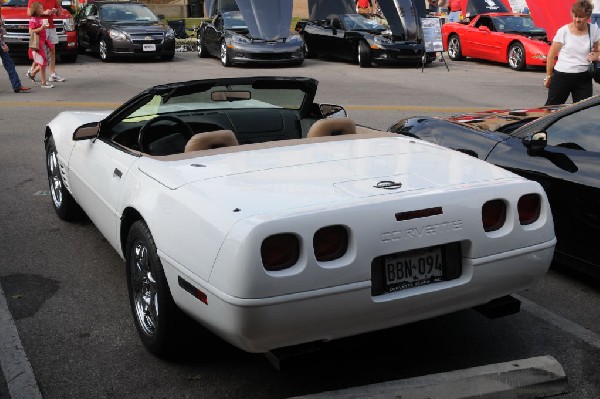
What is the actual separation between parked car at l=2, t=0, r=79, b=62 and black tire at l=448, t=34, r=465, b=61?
10327 millimetres

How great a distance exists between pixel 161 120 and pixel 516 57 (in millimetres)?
16573

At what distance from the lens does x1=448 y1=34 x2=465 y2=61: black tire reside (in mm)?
22328

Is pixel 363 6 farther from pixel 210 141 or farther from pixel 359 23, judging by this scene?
pixel 210 141

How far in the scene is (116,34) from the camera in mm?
20188

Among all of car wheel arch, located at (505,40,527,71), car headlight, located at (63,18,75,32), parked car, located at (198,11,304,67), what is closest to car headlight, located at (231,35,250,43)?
parked car, located at (198,11,304,67)

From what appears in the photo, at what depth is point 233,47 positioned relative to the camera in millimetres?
19328

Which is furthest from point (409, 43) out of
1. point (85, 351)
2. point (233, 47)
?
point (85, 351)

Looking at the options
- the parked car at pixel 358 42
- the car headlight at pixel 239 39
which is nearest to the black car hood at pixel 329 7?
the parked car at pixel 358 42

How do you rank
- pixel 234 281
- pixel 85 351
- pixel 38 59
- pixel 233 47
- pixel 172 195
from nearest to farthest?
pixel 234 281 < pixel 172 195 < pixel 85 351 < pixel 38 59 < pixel 233 47

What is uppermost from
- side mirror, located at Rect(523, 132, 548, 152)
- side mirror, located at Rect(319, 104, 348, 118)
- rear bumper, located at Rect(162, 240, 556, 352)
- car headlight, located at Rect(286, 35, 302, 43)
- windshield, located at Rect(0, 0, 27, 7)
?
windshield, located at Rect(0, 0, 27, 7)

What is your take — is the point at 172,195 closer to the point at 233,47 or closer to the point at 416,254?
the point at 416,254

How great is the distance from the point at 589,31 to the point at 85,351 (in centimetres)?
766

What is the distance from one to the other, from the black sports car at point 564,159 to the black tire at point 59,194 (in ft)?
9.62

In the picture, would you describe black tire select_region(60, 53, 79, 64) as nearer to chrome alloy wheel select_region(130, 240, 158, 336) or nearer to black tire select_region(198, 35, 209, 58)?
black tire select_region(198, 35, 209, 58)
